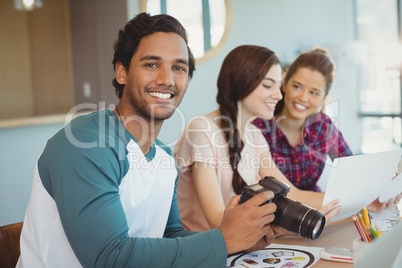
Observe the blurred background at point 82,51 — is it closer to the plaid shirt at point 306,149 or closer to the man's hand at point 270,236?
the plaid shirt at point 306,149

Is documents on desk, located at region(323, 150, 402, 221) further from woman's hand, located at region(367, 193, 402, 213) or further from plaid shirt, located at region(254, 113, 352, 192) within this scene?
plaid shirt, located at region(254, 113, 352, 192)

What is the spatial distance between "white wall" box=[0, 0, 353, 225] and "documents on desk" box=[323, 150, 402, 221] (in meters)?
1.69

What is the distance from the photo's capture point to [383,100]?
496 cm

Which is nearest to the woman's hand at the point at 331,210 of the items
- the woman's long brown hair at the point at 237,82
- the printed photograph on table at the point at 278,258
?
the printed photograph on table at the point at 278,258

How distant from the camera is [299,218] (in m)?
0.97

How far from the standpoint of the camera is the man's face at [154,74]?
1.17 metres

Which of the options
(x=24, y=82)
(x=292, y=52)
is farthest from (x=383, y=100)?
(x=24, y=82)

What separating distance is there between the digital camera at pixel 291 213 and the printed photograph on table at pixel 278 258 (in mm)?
122

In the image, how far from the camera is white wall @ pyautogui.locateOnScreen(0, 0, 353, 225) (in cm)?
230

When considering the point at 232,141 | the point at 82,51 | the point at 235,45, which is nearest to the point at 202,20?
the point at 235,45

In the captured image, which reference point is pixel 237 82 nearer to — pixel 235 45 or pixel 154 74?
pixel 154 74

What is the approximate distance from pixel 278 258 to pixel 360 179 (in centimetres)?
35

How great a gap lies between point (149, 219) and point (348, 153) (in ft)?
4.65

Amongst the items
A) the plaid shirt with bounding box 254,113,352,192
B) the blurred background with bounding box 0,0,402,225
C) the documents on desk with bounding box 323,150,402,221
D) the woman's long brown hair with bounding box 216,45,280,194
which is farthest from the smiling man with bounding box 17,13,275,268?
the blurred background with bounding box 0,0,402,225
